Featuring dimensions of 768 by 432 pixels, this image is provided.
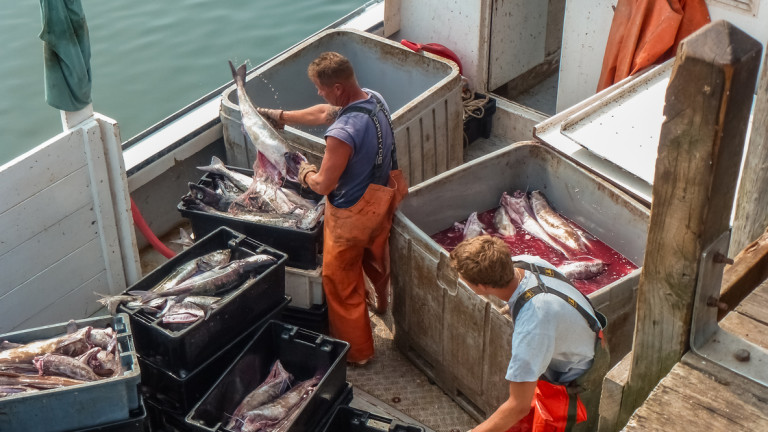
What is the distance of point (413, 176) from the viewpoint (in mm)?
6469

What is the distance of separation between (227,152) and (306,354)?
7.77ft

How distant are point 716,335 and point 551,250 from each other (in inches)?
96.7

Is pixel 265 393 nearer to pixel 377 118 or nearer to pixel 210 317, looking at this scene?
pixel 210 317

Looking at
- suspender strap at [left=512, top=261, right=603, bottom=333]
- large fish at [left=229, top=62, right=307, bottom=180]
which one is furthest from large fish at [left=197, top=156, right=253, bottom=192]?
suspender strap at [left=512, top=261, right=603, bottom=333]

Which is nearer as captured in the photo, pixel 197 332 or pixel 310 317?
pixel 197 332

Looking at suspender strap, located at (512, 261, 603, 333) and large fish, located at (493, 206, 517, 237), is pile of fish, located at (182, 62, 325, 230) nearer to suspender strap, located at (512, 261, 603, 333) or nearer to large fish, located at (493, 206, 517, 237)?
large fish, located at (493, 206, 517, 237)

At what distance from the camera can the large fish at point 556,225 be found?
5.16 meters

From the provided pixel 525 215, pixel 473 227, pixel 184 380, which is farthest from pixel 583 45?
pixel 184 380

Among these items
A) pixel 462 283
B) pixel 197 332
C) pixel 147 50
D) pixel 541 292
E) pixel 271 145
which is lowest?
pixel 147 50

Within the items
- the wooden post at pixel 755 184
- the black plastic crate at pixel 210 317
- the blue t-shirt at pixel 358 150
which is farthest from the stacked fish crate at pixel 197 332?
the wooden post at pixel 755 184

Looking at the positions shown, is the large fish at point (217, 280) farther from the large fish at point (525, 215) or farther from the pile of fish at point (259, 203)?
the large fish at point (525, 215)

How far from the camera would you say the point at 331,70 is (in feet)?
15.1

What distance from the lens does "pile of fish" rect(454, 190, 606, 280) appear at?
5.09 m

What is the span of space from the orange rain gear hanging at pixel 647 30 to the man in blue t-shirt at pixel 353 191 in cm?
223
